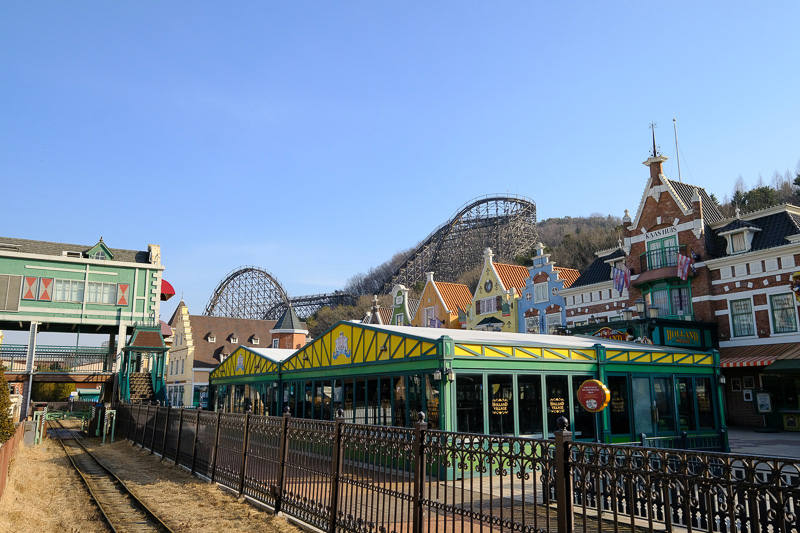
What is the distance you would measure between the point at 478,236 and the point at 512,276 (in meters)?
19.9

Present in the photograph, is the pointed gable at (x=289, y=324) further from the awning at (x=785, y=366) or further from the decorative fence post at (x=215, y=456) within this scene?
the decorative fence post at (x=215, y=456)

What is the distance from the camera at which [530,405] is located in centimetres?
1466

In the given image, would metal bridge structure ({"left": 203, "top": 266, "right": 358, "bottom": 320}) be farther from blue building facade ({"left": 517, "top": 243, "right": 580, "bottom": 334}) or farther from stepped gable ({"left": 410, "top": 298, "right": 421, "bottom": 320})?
blue building facade ({"left": 517, "top": 243, "right": 580, "bottom": 334})

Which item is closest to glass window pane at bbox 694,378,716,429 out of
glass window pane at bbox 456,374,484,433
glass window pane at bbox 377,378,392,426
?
glass window pane at bbox 456,374,484,433

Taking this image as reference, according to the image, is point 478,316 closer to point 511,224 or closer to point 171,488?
point 511,224

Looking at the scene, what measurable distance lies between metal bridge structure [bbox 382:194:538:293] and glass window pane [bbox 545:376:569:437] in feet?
144

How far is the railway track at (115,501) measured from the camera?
29.3ft

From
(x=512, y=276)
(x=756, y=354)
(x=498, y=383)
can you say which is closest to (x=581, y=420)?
(x=498, y=383)

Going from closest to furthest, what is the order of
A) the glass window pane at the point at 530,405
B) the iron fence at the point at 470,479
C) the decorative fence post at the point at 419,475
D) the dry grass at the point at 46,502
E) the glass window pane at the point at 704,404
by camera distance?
the iron fence at the point at 470,479 < the decorative fence post at the point at 419,475 < the dry grass at the point at 46,502 < the glass window pane at the point at 530,405 < the glass window pane at the point at 704,404

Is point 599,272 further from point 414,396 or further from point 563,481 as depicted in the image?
point 563,481

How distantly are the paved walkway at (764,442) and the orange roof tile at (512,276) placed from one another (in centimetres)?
1809

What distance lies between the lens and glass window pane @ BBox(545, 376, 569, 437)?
14.9m

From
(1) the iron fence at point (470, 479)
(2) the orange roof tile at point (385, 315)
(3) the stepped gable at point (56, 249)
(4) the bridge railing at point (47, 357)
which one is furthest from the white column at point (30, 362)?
(2) the orange roof tile at point (385, 315)

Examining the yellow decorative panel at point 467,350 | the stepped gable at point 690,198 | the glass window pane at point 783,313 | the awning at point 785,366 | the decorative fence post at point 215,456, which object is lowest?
the decorative fence post at point 215,456
